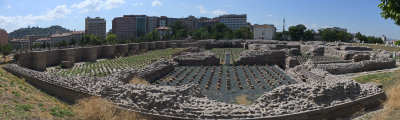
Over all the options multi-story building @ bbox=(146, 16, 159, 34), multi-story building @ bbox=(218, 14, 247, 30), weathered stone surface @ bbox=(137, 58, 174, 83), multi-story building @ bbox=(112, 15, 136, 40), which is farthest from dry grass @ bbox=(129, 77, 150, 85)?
multi-story building @ bbox=(218, 14, 247, 30)

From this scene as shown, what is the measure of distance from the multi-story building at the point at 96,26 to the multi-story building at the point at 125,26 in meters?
5.70

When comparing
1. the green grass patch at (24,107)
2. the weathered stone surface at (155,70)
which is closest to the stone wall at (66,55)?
the weathered stone surface at (155,70)

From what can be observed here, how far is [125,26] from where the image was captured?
117m

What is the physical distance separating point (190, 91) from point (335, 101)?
201 inches

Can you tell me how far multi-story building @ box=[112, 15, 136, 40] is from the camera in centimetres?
11562

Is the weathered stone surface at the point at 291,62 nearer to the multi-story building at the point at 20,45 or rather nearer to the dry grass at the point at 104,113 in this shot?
the dry grass at the point at 104,113

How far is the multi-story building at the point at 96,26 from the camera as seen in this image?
116 metres

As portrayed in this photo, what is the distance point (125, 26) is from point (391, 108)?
115 meters

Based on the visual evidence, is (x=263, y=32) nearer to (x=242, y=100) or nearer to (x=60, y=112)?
(x=242, y=100)

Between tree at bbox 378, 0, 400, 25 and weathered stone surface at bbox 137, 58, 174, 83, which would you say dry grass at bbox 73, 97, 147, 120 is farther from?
tree at bbox 378, 0, 400, 25

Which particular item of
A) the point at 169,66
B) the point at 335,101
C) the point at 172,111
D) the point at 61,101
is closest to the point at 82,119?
the point at 172,111

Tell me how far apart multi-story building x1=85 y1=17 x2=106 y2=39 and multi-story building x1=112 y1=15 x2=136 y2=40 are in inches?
225

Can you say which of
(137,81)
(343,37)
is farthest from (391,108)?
(343,37)

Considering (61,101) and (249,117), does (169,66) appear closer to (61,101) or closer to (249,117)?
(61,101)
